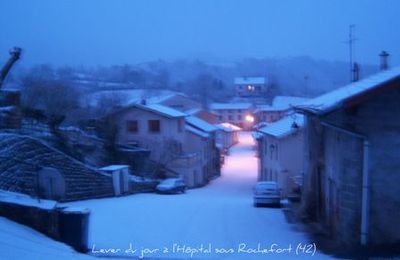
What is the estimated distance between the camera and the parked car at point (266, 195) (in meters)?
20.7

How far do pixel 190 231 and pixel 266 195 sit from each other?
334 inches

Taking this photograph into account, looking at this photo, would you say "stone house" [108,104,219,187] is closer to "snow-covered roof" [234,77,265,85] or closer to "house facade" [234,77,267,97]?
"house facade" [234,77,267,97]

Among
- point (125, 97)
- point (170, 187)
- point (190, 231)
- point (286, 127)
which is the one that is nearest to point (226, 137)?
point (125, 97)

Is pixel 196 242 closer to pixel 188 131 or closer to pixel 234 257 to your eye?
pixel 234 257

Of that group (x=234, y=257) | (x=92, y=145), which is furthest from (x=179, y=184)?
(x=234, y=257)

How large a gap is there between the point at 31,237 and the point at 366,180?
700cm

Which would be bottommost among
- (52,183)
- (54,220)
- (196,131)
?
(52,183)

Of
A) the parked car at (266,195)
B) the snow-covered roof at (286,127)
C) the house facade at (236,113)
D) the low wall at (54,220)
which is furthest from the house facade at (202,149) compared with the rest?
the house facade at (236,113)

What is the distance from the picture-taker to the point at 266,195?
20.9m

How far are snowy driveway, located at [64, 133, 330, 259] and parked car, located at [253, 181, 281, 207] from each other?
189 cm

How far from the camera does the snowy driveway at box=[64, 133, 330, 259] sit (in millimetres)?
10273

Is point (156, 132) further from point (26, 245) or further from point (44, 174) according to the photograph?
point (26, 245)

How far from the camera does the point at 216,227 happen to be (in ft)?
45.2

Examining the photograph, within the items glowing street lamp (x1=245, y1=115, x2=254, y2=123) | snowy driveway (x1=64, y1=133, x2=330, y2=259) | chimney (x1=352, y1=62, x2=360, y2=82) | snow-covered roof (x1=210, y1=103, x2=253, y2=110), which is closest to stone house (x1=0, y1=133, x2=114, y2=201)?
snowy driveway (x1=64, y1=133, x2=330, y2=259)
